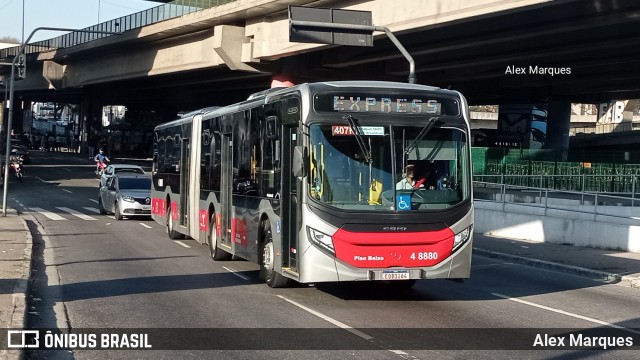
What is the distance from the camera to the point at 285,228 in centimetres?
1329

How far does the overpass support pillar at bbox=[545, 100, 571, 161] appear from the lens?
66.9 m

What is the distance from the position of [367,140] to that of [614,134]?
73.4m

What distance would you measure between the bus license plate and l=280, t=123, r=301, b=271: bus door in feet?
4.30

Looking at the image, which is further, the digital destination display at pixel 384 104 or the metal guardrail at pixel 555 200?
the metal guardrail at pixel 555 200

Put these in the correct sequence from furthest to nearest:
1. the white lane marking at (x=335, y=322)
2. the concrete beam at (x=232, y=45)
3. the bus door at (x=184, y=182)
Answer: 1. the concrete beam at (x=232, y=45)
2. the bus door at (x=184, y=182)
3. the white lane marking at (x=335, y=322)

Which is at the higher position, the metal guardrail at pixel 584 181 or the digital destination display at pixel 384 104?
the digital destination display at pixel 384 104

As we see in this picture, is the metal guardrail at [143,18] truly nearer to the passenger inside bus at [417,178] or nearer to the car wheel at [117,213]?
the car wheel at [117,213]

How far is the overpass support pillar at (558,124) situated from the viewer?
6694 cm

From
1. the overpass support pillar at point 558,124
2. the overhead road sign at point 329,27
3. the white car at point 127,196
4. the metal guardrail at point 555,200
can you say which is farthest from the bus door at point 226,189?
the overpass support pillar at point 558,124

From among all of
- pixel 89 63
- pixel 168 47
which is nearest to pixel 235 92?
pixel 89 63

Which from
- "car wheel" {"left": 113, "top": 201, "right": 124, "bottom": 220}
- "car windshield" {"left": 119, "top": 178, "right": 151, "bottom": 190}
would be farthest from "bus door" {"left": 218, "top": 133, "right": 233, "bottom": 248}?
"car windshield" {"left": 119, "top": 178, "right": 151, "bottom": 190}

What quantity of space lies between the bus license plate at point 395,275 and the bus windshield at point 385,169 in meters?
0.88

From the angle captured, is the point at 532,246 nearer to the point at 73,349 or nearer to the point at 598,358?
the point at 598,358

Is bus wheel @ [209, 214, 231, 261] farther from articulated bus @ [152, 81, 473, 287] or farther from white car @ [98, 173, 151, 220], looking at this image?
white car @ [98, 173, 151, 220]
